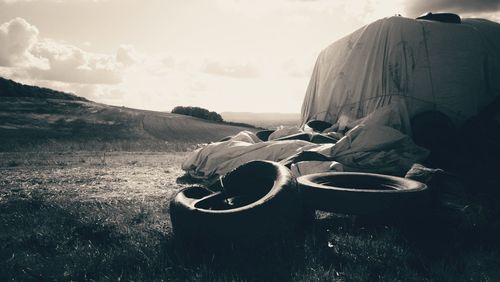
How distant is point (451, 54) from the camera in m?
7.87

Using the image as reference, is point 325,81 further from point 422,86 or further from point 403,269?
point 403,269

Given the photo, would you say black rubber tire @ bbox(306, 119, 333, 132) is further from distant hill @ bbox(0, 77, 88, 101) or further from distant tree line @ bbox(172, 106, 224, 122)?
distant hill @ bbox(0, 77, 88, 101)

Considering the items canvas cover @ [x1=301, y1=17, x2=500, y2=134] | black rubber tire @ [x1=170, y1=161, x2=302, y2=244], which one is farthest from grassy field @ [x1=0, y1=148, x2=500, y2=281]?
canvas cover @ [x1=301, y1=17, x2=500, y2=134]

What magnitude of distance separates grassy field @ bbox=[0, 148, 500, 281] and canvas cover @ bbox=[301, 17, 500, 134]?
4127mm

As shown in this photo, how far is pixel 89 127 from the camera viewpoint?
67.6ft

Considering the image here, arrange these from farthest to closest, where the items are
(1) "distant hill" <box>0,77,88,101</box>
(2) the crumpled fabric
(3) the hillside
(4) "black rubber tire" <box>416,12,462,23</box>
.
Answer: (1) "distant hill" <box>0,77,88,101</box> → (3) the hillside → (4) "black rubber tire" <box>416,12,462,23</box> → (2) the crumpled fabric

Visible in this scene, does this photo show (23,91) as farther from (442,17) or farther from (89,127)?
(442,17)

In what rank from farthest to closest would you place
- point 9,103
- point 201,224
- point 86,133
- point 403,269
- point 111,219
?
point 9,103 < point 86,133 < point 111,219 < point 201,224 < point 403,269

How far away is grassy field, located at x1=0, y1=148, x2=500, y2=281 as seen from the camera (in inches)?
94.6

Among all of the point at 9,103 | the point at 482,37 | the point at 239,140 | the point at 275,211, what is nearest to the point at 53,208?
the point at 275,211

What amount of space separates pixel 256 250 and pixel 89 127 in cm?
2030

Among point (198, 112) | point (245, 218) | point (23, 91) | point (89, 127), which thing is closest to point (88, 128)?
point (89, 127)

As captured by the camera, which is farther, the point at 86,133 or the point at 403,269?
the point at 86,133

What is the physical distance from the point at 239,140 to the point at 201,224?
5021 mm
